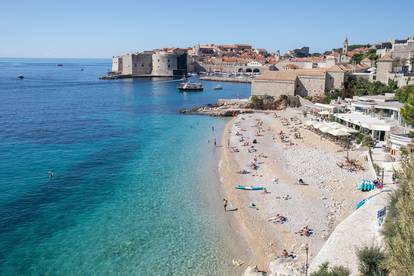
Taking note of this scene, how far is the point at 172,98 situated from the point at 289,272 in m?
44.7

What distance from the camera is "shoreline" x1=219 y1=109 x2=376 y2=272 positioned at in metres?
11.8

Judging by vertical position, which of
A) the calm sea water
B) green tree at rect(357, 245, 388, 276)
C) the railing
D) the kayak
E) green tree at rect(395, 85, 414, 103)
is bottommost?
the calm sea water

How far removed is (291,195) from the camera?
605 inches

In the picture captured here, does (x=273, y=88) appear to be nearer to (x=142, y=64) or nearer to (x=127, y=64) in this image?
(x=142, y=64)

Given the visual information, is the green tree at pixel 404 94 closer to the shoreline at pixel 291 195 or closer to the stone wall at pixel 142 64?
the shoreline at pixel 291 195

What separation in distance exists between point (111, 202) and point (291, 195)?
7391mm

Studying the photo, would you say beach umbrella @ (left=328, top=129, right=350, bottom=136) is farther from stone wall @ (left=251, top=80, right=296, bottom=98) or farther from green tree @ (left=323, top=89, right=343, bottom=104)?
stone wall @ (left=251, top=80, right=296, bottom=98)

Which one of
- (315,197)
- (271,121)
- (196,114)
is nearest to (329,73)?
(271,121)

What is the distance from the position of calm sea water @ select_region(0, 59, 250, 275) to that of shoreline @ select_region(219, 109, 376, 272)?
0.83 m

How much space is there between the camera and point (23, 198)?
1592 centimetres

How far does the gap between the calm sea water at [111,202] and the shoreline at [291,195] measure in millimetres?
835

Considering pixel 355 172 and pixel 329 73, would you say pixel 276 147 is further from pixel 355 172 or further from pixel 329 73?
pixel 329 73

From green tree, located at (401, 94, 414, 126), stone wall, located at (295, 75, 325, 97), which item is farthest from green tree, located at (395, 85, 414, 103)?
stone wall, located at (295, 75, 325, 97)

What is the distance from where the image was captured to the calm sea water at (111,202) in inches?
445
